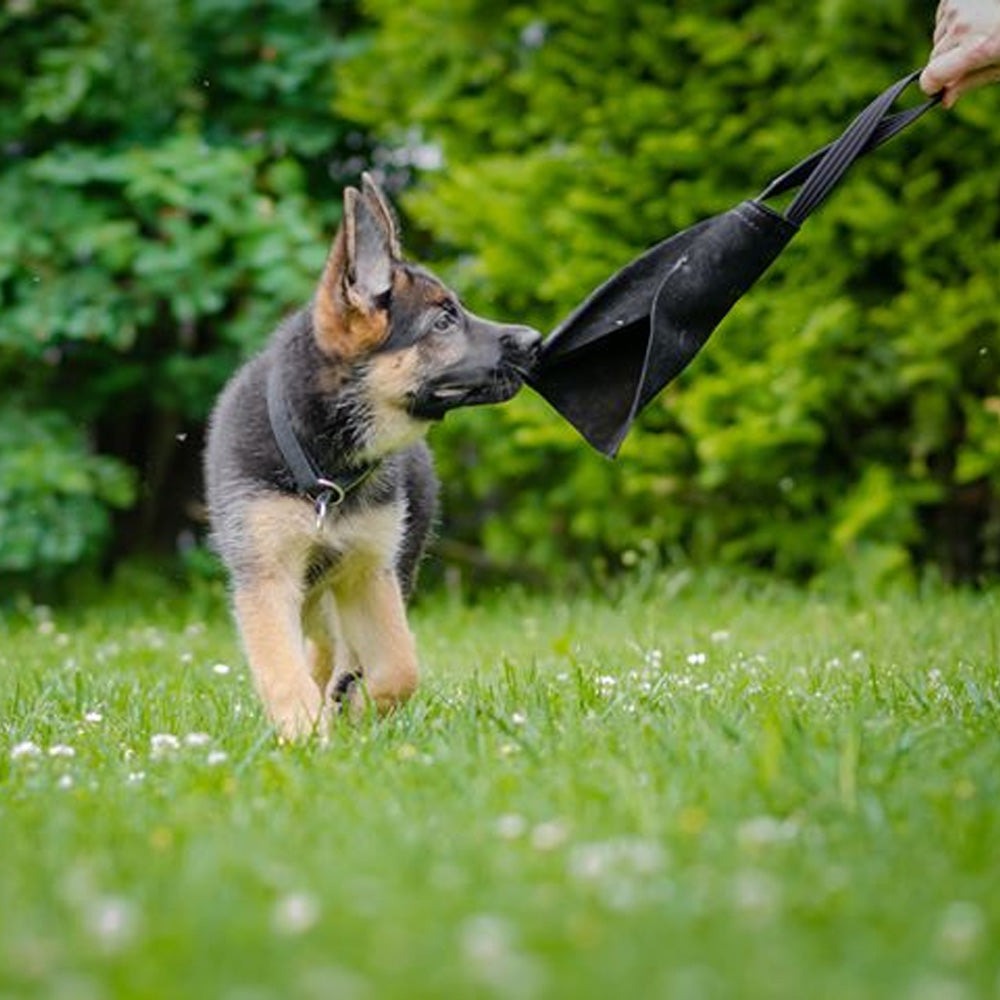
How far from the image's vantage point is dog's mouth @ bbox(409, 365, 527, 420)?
493 cm

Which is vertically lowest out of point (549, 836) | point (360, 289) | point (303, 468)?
point (303, 468)

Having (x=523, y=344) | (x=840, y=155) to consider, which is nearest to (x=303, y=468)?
(x=523, y=344)

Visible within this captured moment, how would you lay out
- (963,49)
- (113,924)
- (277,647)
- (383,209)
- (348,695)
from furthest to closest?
(348,695)
(383,209)
(277,647)
(963,49)
(113,924)

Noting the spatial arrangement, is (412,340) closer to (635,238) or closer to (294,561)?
(294,561)

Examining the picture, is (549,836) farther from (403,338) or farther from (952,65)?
(952,65)

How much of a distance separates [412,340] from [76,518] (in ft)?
12.2

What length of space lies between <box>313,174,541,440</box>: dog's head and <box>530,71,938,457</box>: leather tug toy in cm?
14

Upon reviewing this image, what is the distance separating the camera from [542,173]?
8148 millimetres

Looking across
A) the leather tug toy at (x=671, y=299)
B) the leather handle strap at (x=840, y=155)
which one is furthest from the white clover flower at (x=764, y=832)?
the leather handle strap at (x=840, y=155)

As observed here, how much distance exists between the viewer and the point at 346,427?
4.93 metres

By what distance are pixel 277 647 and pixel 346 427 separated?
2.10ft

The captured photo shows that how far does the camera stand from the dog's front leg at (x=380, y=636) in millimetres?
4984

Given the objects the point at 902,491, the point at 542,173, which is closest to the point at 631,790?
the point at 902,491

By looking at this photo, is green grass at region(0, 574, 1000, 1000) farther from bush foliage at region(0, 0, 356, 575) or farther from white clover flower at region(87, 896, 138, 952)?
bush foliage at region(0, 0, 356, 575)
